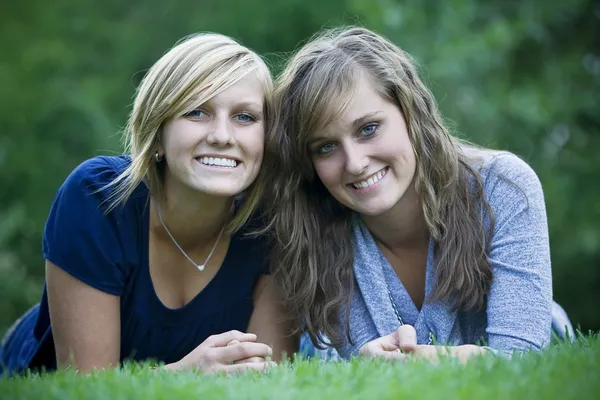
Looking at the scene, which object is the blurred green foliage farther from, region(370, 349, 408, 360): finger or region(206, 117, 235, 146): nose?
region(370, 349, 408, 360): finger

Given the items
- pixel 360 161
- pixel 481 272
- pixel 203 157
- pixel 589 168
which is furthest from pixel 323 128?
pixel 589 168

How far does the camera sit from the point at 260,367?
3473 mm

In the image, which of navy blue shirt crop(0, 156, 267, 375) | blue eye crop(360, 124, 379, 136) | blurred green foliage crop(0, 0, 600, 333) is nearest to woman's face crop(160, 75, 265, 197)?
navy blue shirt crop(0, 156, 267, 375)

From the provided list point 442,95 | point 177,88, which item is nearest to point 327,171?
point 177,88

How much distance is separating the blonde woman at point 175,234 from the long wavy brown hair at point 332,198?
15 centimetres

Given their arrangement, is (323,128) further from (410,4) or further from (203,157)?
(410,4)

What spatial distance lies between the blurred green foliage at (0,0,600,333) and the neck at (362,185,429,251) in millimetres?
4854

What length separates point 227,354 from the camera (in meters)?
3.66

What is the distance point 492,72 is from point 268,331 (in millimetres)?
6299

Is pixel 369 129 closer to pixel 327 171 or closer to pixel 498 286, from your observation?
pixel 327 171

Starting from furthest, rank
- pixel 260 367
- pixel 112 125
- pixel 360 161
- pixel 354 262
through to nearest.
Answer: pixel 112 125
pixel 354 262
pixel 360 161
pixel 260 367

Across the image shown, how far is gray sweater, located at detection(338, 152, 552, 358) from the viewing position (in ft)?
12.3

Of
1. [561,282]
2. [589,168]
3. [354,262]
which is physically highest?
[354,262]

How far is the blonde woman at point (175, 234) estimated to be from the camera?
3941 millimetres
